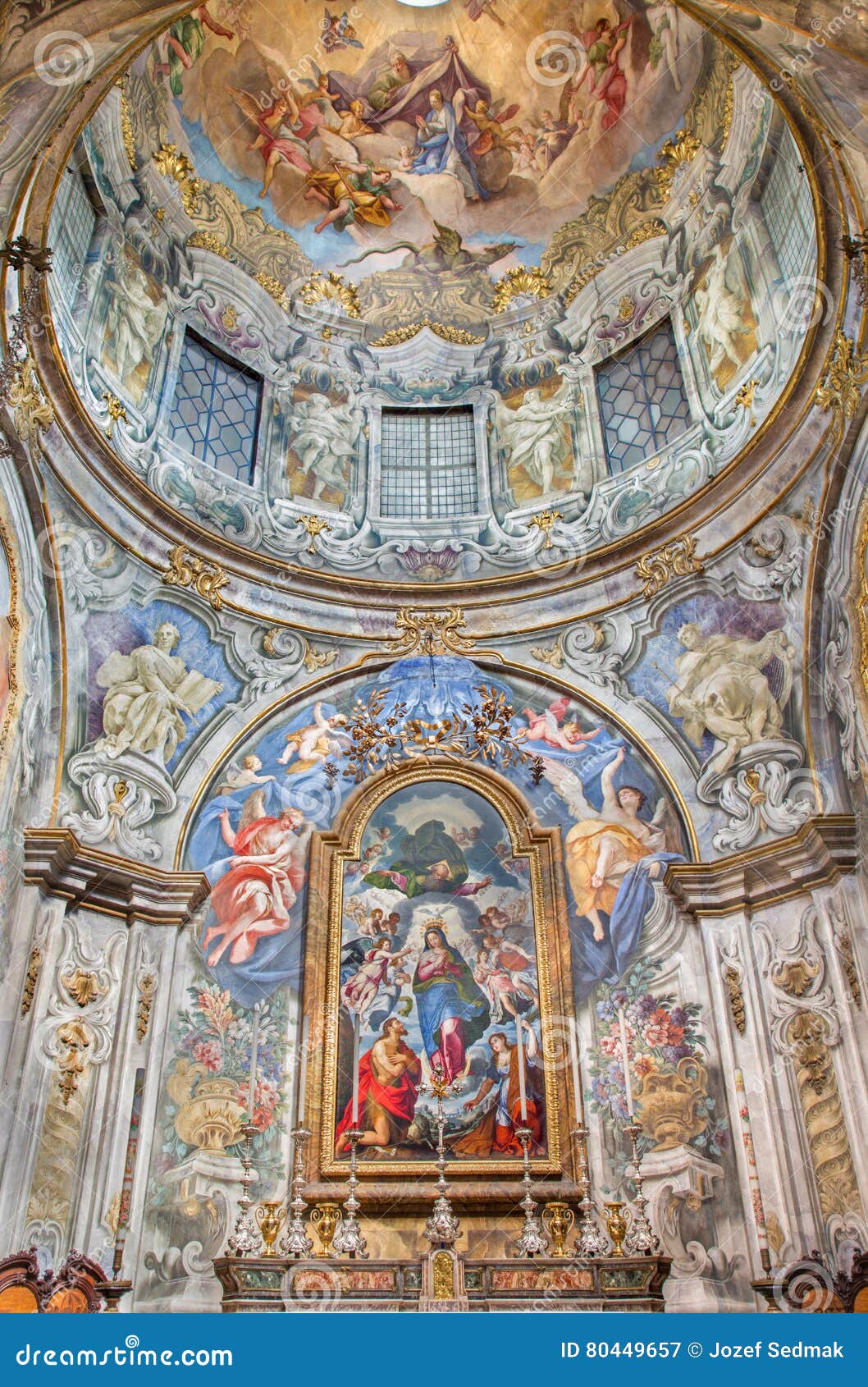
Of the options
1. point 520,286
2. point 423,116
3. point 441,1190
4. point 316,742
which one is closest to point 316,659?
point 316,742

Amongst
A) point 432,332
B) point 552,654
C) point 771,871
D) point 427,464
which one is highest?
point 432,332

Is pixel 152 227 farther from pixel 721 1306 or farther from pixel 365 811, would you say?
pixel 721 1306

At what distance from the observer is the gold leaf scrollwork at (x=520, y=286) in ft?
55.4

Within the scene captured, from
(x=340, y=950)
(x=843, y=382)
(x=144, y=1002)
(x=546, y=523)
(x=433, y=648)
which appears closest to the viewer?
(x=843, y=382)

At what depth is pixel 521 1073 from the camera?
12242 millimetres

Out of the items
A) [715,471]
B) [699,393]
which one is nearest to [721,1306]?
[715,471]

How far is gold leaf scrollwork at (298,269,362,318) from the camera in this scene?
55.5ft

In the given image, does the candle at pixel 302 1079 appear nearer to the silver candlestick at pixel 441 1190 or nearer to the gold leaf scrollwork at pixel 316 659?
the silver candlestick at pixel 441 1190

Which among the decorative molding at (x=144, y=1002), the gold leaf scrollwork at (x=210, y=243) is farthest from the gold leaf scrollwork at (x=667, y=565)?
the decorative molding at (x=144, y=1002)

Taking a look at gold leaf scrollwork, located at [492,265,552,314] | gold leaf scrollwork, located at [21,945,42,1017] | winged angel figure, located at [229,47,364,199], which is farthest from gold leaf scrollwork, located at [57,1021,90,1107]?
winged angel figure, located at [229,47,364,199]

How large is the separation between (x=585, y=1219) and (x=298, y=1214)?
2.91m

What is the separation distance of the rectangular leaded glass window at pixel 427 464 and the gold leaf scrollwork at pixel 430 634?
1714mm

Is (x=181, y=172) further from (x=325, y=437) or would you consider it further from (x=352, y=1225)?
(x=352, y=1225)
